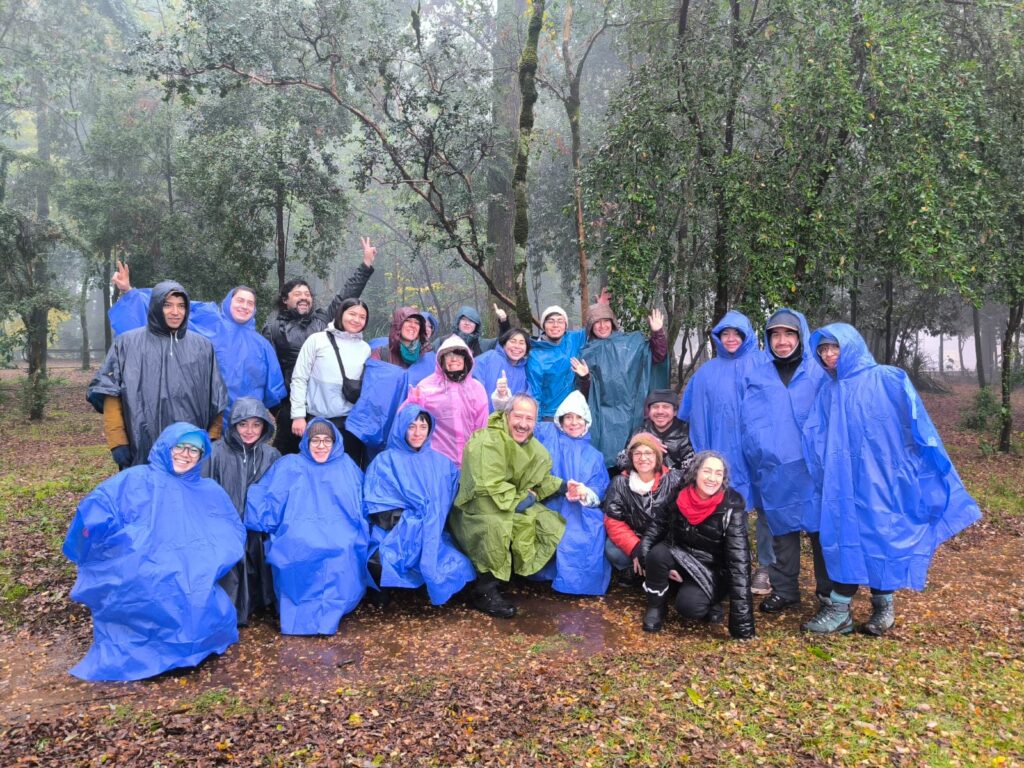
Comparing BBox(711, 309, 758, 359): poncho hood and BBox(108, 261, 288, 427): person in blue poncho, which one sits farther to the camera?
BBox(108, 261, 288, 427): person in blue poncho

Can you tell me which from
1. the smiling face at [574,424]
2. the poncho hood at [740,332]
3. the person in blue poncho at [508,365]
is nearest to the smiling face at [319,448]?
the person in blue poncho at [508,365]

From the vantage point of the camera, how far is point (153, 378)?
5047 mm

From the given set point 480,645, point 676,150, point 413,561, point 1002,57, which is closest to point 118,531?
point 413,561

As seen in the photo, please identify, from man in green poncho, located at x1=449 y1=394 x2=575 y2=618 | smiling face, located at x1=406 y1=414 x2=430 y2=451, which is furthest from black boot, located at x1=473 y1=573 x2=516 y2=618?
smiling face, located at x1=406 y1=414 x2=430 y2=451

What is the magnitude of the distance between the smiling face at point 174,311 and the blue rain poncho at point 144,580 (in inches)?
46.4

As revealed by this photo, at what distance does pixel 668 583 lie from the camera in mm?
4914

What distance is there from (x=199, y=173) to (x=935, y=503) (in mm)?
12536

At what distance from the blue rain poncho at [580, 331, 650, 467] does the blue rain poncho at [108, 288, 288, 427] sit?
265 cm

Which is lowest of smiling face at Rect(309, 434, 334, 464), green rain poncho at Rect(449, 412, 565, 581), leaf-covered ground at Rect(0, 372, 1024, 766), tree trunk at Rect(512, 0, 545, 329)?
leaf-covered ground at Rect(0, 372, 1024, 766)

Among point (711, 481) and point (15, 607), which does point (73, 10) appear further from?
point (711, 481)

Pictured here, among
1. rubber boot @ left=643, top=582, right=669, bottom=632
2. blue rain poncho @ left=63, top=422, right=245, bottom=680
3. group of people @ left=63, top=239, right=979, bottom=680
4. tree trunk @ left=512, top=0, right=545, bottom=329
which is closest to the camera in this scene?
blue rain poncho @ left=63, top=422, right=245, bottom=680

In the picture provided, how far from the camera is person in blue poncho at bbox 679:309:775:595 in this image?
5.50m

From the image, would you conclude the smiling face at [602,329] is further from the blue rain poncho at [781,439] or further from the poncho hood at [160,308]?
the poncho hood at [160,308]

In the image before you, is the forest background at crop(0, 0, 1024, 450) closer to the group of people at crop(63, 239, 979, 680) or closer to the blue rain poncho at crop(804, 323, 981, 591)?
the group of people at crop(63, 239, 979, 680)
